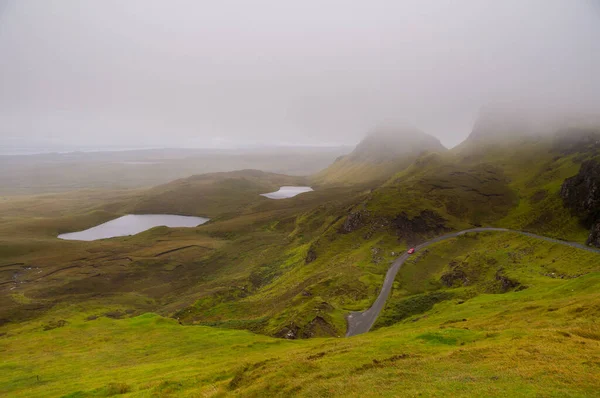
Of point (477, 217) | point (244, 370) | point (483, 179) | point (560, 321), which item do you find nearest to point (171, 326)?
point (244, 370)

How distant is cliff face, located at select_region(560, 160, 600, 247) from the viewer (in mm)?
101750

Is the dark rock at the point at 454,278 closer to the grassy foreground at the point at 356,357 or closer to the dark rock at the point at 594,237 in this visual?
the grassy foreground at the point at 356,357

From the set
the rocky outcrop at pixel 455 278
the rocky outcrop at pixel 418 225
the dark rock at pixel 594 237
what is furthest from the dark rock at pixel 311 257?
the dark rock at pixel 594 237

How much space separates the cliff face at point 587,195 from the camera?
101750mm

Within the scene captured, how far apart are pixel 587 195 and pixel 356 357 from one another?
390 ft

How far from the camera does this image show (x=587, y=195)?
110 meters

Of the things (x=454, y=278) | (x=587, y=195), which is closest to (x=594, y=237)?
(x=587, y=195)

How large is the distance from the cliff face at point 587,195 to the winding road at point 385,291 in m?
11.6

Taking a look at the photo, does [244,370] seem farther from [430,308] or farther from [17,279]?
[17,279]

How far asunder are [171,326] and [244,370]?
4028 centimetres

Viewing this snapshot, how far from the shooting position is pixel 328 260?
117000 millimetres

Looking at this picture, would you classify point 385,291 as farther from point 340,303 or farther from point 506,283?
point 506,283

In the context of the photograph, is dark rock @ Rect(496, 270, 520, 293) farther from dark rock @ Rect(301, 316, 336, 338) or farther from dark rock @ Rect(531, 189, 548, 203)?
dark rock @ Rect(531, 189, 548, 203)

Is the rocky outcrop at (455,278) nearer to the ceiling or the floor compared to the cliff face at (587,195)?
nearer to the floor
